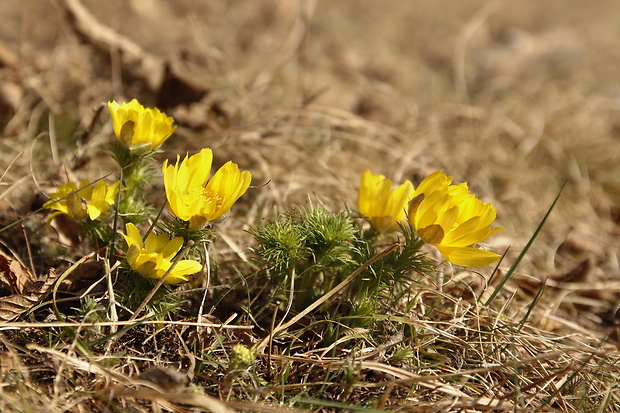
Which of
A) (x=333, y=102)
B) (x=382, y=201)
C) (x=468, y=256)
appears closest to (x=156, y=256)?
(x=382, y=201)

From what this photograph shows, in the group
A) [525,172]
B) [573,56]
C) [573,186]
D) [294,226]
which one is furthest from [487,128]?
[294,226]

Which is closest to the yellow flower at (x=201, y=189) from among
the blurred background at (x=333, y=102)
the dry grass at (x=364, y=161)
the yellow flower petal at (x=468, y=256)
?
the dry grass at (x=364, y=161)

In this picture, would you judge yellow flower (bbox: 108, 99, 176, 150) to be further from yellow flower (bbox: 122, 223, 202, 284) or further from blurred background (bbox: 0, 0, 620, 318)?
blurred background (bbox: 0, 0, 620, 318)

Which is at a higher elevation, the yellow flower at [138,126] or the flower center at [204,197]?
the yellow flower at [138,126]

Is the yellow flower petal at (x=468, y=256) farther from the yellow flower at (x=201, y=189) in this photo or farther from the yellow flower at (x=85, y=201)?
the yellow flower at (x=85, y=201)

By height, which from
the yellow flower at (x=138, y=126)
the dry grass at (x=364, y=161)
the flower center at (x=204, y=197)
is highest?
the yellow flower at (x=138, y=126)
